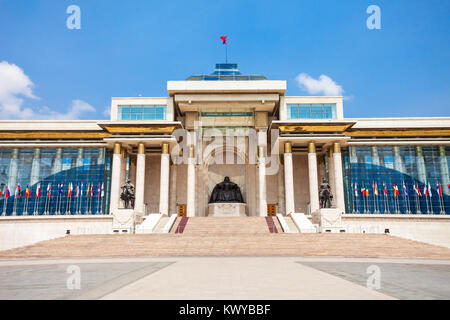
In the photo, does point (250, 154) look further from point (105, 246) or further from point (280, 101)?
point (105, 246)

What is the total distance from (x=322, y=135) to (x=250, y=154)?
9.82m

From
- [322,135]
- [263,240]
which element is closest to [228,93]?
[322,135]

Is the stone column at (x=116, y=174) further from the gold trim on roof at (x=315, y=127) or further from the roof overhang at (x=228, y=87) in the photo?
the gold trim on roof at (x=315, y=127)

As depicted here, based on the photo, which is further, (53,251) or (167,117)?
(167,117)

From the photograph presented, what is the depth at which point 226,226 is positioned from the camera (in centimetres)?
3222

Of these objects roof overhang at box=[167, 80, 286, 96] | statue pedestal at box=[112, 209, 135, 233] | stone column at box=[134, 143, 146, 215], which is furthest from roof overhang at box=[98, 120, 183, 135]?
statue pedestal at box=[112, 209, 135, 233]

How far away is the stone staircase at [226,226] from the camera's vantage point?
31000mm

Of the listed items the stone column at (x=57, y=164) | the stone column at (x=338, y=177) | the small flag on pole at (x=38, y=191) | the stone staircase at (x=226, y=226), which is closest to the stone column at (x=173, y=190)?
the stone staircase at (x=226, y=226)

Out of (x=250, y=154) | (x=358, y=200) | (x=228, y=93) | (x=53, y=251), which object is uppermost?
(x=228, y=93)

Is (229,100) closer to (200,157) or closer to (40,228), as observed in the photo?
(200,157)

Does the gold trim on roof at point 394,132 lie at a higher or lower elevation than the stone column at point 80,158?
higher

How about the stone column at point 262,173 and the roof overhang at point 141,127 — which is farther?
the stone column at point 262,173

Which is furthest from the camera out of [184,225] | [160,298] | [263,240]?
[184,225]

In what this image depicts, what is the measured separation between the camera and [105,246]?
23.5 m
